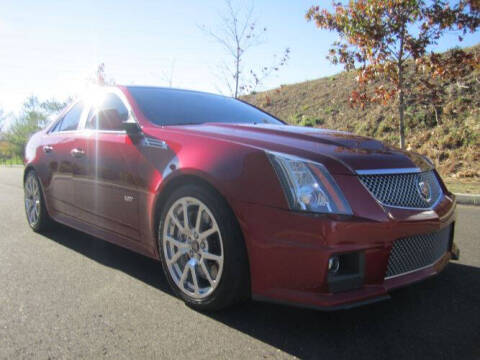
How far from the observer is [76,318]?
261 cm

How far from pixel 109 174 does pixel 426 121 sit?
504 inches

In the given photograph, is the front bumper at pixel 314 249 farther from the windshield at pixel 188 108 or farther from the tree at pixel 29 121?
the tree at pixel 29 121

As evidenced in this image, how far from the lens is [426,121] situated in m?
14.0

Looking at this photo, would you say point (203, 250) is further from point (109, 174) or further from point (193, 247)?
point (109, 174)

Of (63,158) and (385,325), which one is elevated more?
(63,158)

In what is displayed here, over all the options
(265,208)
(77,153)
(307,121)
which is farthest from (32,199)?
(307,121)

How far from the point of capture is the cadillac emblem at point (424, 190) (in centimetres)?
269

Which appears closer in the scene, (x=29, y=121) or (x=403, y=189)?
(x=403, y=189)

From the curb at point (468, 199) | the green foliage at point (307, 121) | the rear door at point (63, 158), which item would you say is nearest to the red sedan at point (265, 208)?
the rear door at point (63, 158)

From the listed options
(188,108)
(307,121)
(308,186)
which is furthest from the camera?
(307,121)

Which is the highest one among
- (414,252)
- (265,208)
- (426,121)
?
(426,121)

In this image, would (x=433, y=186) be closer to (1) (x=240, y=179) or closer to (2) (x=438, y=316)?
(2) (x=438, y=316)

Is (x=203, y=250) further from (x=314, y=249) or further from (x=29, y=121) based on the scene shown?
(x=29, y=121)

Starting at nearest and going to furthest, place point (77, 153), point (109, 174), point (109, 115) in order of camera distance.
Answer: point (109, 174)
point (109, 115)
point (77, 153)
